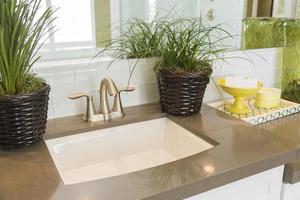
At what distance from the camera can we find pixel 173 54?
1.10 m

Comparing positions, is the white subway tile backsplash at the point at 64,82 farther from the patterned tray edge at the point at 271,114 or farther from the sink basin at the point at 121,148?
the patterned tray edge at the point at 271,114

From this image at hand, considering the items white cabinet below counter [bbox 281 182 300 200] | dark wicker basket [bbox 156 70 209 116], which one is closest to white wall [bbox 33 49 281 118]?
dark wicker basket [bbox 156 70 209 116]

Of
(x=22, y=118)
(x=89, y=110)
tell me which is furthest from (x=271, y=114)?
(x=22, y=118)

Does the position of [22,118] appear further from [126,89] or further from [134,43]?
[134,43]

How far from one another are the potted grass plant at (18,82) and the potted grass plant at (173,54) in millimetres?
362

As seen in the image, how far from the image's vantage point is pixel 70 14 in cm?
110

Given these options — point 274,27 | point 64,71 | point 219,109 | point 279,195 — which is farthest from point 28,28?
point 274,27

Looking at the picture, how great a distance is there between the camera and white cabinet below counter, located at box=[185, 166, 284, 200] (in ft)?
2.71

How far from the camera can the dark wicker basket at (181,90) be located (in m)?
1.06

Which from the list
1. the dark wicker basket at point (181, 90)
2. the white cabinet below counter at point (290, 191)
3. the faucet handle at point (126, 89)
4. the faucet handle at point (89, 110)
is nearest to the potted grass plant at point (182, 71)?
the dark wicker basket at point (181, 90)

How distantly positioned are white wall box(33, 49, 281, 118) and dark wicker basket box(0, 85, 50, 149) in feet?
0.68

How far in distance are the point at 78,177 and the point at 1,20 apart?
506mm

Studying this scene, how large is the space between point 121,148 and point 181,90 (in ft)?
0.95

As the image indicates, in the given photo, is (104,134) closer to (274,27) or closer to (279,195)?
(279,195)
